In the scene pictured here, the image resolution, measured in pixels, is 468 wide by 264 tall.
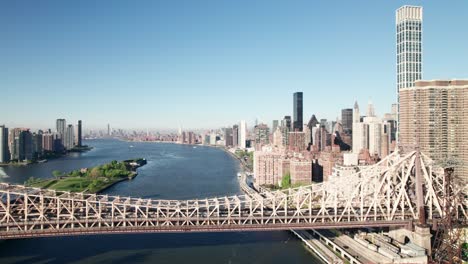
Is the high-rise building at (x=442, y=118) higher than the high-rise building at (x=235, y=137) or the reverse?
higher

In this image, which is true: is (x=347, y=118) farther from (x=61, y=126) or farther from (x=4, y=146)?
(x=61, y=126)

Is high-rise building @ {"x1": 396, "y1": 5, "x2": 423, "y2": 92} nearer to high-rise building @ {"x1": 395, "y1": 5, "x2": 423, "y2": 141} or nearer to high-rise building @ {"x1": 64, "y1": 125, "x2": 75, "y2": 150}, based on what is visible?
high-rise building @ {"x1": 395, "y1": 5, "x2": 423, "y2": 141}

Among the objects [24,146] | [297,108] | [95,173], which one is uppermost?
[297,108]

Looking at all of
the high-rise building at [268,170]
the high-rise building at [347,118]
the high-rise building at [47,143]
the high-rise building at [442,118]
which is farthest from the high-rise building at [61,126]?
the high-rise building at [442,118]

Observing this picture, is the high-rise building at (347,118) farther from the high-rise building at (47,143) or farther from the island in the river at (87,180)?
the high-rise building at (47,143)

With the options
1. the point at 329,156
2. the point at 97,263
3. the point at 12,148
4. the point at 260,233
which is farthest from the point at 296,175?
the point at 12,148

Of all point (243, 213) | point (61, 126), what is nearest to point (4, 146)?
point (61, 126)
